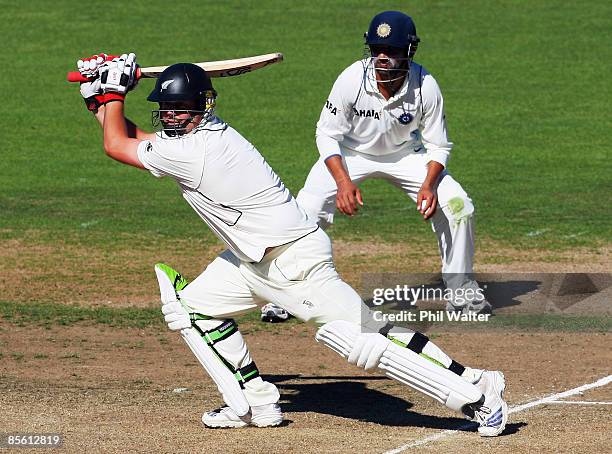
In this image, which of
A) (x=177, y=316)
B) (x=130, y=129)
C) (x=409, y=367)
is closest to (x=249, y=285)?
(x=177, y=316)

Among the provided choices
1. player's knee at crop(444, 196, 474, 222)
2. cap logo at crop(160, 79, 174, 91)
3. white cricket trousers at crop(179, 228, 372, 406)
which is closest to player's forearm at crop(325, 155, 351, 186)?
player's knee at crop(444, 196, 474, 222)

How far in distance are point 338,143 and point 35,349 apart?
2.99 m

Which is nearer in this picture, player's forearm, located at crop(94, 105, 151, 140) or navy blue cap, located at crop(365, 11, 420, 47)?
player's forearm, located at crop(94, 105, 151, 140)

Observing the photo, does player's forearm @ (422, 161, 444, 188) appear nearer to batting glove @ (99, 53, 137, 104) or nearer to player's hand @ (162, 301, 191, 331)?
batting glove @ (99, 53, 137, 104)

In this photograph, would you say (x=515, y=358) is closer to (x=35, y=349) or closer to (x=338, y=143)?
(x=338, y=143)

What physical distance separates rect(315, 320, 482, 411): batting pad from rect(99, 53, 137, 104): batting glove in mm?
2177

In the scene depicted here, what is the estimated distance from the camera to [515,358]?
9180 mm

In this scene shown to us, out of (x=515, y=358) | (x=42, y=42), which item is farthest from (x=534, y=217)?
(x=42, y=42)

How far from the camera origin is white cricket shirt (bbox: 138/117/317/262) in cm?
729

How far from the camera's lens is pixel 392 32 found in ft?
32.4

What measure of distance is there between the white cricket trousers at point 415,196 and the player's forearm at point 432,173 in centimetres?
35

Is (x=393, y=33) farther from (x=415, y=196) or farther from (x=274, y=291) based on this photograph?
(x=274, y=291)

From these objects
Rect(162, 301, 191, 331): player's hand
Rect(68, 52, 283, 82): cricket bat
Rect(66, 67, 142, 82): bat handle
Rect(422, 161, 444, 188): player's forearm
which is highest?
Rect(66, 67, 142, 82): bat handle

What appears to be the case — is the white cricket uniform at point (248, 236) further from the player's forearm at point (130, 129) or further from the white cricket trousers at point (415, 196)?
the white cricket trousers at point (415, 196)
